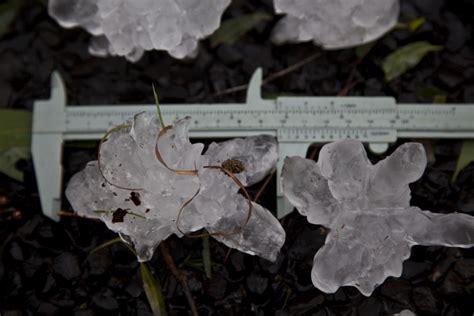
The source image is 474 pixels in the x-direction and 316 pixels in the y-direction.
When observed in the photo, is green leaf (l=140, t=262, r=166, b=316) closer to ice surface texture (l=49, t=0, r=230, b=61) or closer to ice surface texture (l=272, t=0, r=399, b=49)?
ice surface texture (l=49, t=0, r=230, b=61)

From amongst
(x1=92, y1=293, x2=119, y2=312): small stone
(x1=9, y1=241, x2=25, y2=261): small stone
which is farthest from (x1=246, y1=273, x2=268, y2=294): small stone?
(x1=9, y1=241, x2=25, y2=261): small stone

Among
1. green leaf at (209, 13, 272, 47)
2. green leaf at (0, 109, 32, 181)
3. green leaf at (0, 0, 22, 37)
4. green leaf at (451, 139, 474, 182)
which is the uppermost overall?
green leaf at (0, 0, 22, 37)

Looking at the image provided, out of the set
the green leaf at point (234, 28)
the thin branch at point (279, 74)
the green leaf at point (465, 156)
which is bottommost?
the green leaf at point (465, 156)

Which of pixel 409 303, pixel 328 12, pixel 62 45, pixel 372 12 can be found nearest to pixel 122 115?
pixel 62 45

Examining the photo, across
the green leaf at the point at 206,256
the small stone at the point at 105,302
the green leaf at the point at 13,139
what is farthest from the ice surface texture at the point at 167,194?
the green leaf at the point at 13,139

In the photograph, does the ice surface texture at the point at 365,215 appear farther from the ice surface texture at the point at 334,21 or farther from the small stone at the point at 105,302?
the small stone at the point at 105,302

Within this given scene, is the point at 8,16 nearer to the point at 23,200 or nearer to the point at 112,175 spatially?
the point at 23,200

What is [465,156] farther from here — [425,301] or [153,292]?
[153,292]
